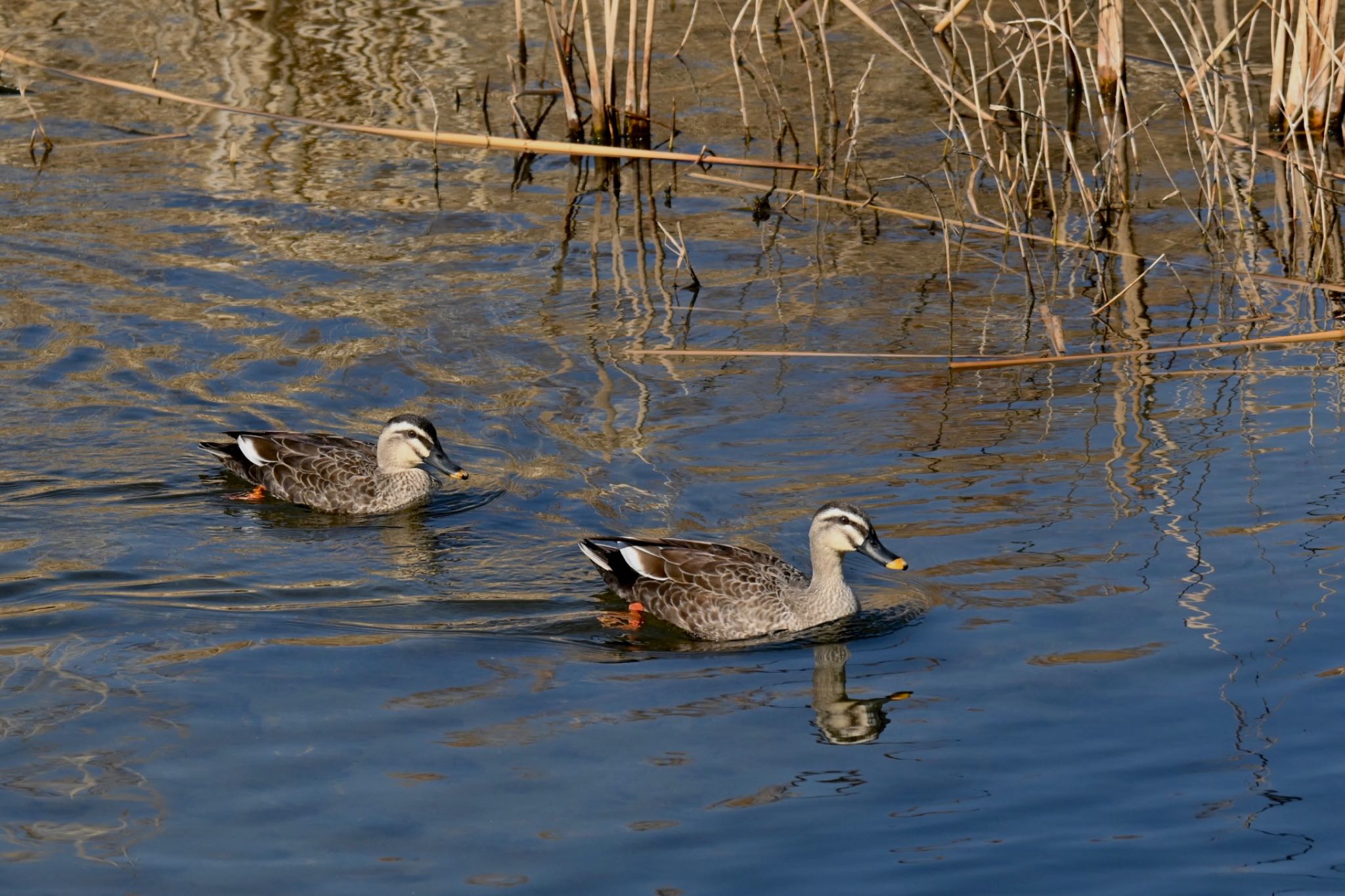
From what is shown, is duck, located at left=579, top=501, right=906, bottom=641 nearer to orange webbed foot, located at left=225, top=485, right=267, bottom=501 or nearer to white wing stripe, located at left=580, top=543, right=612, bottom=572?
white wing stripe, located at left=580, top=543, right=612, bottom=572

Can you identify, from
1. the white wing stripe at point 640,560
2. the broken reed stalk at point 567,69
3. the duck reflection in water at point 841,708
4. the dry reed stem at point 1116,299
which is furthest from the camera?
the broken reed stalk at point 567,69

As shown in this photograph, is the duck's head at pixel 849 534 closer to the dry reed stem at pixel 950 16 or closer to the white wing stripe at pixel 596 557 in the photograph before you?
the white wing stripe at pixel 596 557

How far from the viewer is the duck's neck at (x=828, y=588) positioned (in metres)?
8.81

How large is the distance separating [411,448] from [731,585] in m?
2.52

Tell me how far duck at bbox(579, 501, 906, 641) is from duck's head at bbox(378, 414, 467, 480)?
1628 millimetres

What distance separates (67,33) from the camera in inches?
843

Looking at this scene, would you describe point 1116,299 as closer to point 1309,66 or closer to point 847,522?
point 847,522

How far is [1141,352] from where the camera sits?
1155 cm

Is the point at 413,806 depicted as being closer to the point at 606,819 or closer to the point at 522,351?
the point at 606,819

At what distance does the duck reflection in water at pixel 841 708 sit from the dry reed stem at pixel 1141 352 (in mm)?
3723

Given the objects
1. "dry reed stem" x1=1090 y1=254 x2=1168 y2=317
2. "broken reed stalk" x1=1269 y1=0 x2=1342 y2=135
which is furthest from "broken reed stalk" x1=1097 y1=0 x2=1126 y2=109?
"dry reed stem" x1=1090 y1=254 x2=1168 y2=317

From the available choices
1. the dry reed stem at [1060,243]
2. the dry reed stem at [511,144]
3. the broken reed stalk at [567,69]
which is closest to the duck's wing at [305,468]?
the dry reed stem at [1060,243]

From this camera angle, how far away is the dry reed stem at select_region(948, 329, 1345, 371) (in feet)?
37.6

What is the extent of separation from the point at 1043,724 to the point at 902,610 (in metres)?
1.50
